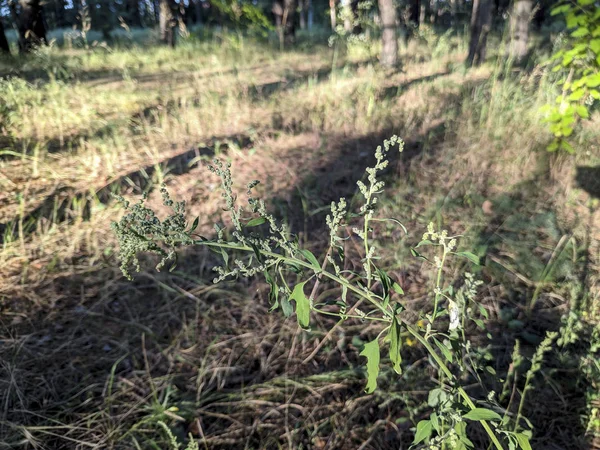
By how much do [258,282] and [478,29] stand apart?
5.48m

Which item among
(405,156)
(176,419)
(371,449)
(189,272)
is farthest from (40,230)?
(405,156)

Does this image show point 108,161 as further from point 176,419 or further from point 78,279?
point 176,419

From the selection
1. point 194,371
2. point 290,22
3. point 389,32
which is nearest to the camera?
point 194,371

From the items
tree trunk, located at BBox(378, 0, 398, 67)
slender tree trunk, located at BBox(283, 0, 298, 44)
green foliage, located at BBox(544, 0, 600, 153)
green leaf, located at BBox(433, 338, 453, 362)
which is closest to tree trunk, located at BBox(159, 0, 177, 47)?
slender tree trunk, located at BBox(283, 0, 298, 44)

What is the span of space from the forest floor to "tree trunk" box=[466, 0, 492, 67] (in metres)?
2.06

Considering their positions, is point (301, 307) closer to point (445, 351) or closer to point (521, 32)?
point (445, 351)

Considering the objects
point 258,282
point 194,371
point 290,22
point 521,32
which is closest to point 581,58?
point 258,282

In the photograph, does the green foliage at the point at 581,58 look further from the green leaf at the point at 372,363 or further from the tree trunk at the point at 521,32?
the tree trunk at the point at 521,32

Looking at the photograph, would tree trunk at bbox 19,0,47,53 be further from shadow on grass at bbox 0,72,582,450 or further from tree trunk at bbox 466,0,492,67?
tree trunk at bbox 466,0,492,67

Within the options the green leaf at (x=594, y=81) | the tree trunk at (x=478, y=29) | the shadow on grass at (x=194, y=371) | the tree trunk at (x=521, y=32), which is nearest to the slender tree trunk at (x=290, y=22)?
the tree trunk at (x=478, y=29)

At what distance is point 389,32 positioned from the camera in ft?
19.4

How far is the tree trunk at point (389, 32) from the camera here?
233 inches

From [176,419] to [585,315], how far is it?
190 cm

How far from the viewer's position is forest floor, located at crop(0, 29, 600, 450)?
5.01ft
